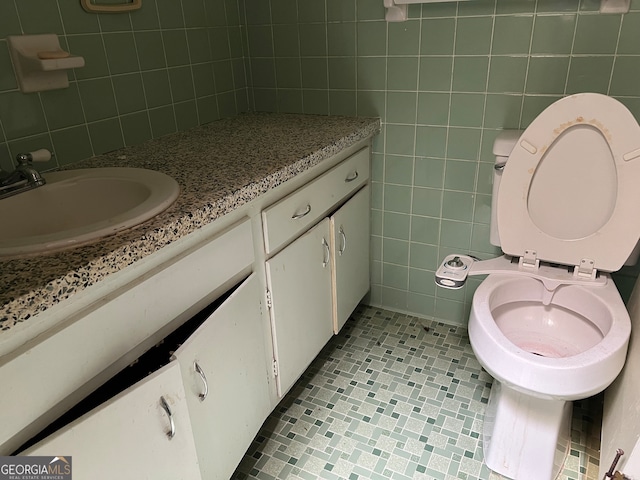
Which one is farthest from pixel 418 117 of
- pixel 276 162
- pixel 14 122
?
pixel 14 122

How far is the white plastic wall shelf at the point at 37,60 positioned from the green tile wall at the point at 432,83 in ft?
2.87

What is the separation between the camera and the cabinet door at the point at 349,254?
1.68 m

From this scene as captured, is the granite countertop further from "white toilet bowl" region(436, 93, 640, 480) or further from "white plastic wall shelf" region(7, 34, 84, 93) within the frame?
"white toilet bowl" region(436, 93, 640, 480)

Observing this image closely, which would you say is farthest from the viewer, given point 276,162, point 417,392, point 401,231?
point 401,231

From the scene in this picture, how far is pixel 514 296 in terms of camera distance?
58.4 inches

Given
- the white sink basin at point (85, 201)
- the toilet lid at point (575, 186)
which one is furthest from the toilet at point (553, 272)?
the white sink basin at point (85, 201)

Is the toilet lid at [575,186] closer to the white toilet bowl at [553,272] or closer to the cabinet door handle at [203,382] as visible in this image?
the white toilet bowl at [553,272]

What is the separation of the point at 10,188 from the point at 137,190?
0.27m

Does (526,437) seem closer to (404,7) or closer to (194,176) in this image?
(194,176)

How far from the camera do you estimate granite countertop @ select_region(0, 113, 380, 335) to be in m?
0.73

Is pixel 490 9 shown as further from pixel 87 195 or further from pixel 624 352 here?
pixel 87 195

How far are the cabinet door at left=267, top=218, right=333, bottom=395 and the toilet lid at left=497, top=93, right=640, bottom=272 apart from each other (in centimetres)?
57

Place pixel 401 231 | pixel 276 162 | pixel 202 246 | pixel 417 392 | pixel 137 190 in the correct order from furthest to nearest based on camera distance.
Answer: pixel 401 231 < pixel 417 392 < pixel 276 162 < pixel 137 190 < pixel 202 246

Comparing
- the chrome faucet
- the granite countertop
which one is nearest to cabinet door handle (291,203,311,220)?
the granite countertop
